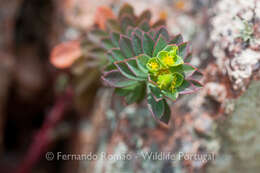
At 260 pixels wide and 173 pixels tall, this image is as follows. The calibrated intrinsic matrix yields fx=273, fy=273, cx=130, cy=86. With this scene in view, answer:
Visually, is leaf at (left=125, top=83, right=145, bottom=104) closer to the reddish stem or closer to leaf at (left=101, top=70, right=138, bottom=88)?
leaf at (left=101, top=70, right=138, bottom=88)

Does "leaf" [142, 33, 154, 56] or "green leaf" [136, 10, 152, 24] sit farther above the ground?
"green leaf" [136, 10, 152, 24]

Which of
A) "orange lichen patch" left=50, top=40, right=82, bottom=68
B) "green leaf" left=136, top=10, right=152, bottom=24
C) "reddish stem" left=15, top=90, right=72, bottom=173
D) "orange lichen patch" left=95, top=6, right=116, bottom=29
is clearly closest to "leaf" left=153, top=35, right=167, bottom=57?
"green leaf" left=136, top=10, right=152, bottom=24

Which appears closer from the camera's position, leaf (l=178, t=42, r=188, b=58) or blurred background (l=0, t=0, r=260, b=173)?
leaf (l=178, t=42, r=188, b=58)

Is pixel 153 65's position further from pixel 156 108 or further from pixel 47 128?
pixel 47 128

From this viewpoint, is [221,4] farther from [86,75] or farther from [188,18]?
[86,75]

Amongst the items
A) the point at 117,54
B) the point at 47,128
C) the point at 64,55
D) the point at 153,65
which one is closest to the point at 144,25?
the point at 117,54

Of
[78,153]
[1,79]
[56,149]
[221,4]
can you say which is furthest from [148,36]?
[56,149]
